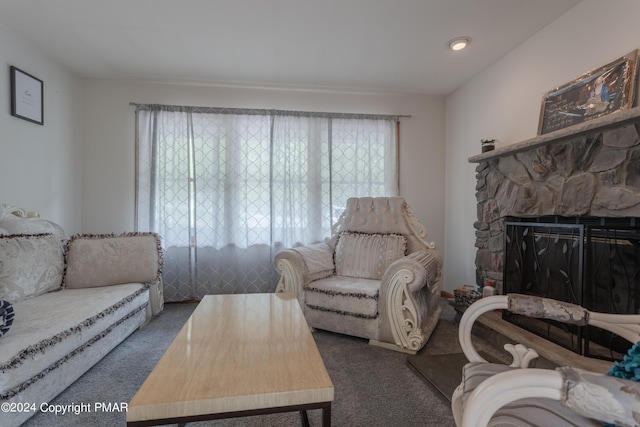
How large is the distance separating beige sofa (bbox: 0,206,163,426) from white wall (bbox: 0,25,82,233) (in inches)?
14.3

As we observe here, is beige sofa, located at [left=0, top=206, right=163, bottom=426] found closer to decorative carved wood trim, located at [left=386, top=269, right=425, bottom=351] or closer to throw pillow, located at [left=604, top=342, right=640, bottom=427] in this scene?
decorative carved wood trim, located at [left=386, top=269, right=425, bottom=351]

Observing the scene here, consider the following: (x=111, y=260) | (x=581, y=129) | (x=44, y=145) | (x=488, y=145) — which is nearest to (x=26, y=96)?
(x=44, y=145)

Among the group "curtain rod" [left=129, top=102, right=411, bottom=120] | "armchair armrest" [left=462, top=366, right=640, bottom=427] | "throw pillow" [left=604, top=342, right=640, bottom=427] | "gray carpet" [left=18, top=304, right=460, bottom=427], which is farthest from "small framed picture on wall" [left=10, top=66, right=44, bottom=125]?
"throw pillow" [left=604, top=342, right=640, bottom=427]

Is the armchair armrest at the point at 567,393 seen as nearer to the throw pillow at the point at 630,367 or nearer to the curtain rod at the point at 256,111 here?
the throw pillow at the point at 630,367

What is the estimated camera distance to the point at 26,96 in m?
2.38

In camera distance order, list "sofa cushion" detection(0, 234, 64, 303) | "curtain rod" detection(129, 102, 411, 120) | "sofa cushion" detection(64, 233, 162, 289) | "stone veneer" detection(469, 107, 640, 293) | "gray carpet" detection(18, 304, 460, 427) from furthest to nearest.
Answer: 1. "curtain rod" detection(129, 102, 411, 120)
2. "sofa cushion" detection(64, 233, 162, 289)
3. "sofa cushion" detection(0, 234, 64, 303)
4. "stone veneer" detection(469, 107, 640, 293)
5. "gray carpet" detection(18, 304, 460, 427)

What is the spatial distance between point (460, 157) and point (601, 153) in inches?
63.4

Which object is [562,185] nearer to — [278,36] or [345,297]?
[345,297]

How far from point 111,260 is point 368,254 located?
6.64ft

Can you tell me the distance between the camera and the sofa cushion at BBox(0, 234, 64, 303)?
1745 millimetres

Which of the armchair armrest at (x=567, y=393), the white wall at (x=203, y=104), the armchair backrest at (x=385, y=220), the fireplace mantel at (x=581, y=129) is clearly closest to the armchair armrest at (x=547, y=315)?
the armchair armrest at (x=567, y=393)

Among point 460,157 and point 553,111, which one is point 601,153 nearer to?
point 553,111

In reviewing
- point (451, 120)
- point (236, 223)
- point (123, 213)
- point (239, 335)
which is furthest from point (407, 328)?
point (123, 213)

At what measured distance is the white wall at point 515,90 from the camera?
70.0 inches
